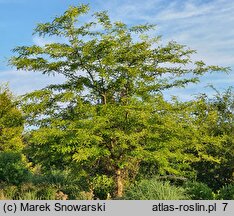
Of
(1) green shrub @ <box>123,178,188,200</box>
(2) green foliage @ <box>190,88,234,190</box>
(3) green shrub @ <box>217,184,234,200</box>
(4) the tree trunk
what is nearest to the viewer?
(1) green shrub @ <box>123,178,188,200</box>

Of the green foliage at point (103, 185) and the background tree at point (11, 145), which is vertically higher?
the background tree at point (11, 145)

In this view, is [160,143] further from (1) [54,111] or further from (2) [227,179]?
(2) [227,179]

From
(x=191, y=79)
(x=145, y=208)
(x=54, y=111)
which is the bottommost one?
(x=145, y=208)

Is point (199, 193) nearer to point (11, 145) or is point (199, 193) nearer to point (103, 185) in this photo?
point (103, 185)

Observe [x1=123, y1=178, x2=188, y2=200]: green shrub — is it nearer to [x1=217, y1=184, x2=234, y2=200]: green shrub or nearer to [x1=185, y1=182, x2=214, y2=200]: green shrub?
[x1=185, y1=182, x2=214, y2=200]: green shrub

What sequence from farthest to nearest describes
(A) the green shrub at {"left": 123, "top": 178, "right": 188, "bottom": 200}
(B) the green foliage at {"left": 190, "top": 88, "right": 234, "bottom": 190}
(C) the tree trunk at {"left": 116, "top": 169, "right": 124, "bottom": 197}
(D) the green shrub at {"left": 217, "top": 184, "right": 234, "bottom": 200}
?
(B) the green foliage at {"left": 190, "top": 88, "right": 234, "bottom": 190} → (C) the tree trunk at {"left": 116, "top": 169, "right": 124, "bottom": 197} → (D) the green shrub at {"left": 217, "top": 184, "right": 234, "bottom": 200} → (A) the green shrub at {"left": 123, "top": 178, "right": 188, "bottom": 200}

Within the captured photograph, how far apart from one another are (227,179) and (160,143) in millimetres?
6041

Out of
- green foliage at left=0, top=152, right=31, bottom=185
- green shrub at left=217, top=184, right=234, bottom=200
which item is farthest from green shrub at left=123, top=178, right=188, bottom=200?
green foliage at left=0, top=152, right=31, bottom=185

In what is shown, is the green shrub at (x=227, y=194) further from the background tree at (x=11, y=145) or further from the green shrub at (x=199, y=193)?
the background tree at (x=11, y=145)

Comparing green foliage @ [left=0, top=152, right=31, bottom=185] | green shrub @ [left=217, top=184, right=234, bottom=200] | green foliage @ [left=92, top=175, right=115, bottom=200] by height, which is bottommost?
green shrub @ [left=217, top=184, right=234, bottom=200]

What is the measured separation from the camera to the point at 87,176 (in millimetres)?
16312

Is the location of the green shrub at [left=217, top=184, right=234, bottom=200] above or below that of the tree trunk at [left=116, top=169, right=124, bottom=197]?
below

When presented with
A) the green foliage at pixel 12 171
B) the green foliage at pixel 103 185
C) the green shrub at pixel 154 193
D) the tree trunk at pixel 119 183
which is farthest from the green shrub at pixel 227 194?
the green foliage at pixel 12 171

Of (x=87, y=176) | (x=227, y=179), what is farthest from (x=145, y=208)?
(x=227, y=179)
